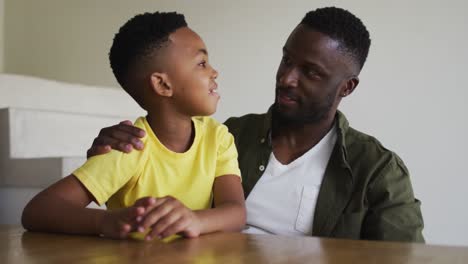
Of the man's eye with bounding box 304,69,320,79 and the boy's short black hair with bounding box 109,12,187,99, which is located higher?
the boy's short black hair with bounding box 109,12,187,99

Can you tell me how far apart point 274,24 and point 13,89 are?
136 centimetres

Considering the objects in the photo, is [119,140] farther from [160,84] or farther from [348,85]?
[348,85]

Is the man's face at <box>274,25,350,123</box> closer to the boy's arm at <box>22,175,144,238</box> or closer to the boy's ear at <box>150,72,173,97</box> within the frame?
the boy's ear at <box>150,72,173,97</box>

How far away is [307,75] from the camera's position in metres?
1.48

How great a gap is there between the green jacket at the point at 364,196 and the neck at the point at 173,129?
1.22 ft

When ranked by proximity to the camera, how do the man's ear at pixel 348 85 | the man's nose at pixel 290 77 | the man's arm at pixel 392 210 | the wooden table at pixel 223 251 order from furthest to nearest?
1. the man's ear at pixel 348 85
2. the man's nose at pixel 290 77
3. the man's arm at pixel 392 210
4. the wooden table at pixel 223 251

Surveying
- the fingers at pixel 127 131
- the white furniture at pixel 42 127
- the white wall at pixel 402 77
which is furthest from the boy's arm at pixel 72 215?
the white wall at pixel 402 77

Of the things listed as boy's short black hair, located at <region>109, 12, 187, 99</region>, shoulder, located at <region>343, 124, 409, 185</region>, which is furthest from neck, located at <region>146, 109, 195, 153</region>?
shoulder, located at <region>343, 124, 409, 185</region>

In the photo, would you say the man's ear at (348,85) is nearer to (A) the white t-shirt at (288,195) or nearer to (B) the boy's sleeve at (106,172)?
(A) the white t-shirt at (288,195)

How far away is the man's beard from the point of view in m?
1.49

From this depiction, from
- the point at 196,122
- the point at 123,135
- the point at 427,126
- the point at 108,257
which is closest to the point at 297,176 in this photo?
the point at 196,122

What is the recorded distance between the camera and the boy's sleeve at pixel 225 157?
3.62 ft

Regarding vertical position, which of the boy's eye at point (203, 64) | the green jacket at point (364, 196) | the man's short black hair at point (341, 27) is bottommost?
the green jacket at point (364, 196)

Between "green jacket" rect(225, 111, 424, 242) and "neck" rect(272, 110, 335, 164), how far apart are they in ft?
0.29
